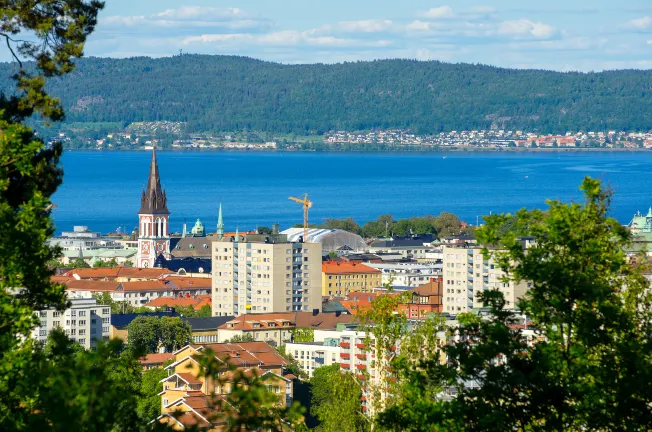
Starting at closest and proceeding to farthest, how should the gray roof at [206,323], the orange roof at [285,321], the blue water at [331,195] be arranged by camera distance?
the gray roof at [206,323] → the orange roof at [285,321] → the blue water at [331,195]

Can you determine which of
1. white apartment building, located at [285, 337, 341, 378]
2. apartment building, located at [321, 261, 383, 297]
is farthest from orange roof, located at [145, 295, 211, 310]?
white apartment building, located at [285, 337, 341, 378]

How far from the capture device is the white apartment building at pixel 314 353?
43.1 metres

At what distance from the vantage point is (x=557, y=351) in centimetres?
933

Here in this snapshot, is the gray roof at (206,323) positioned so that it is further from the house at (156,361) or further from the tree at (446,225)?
the tree at (446,225)

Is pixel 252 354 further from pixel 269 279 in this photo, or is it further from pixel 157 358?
pixel 269 279

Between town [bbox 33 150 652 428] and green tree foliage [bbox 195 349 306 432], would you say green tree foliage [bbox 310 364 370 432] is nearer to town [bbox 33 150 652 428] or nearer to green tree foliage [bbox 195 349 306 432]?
green tree foliage [bbox 195 349 306 432]

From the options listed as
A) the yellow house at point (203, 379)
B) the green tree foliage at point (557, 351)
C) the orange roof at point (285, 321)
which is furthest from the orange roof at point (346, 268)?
the green tree foliage at point (557, 351)

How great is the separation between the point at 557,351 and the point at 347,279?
198ft

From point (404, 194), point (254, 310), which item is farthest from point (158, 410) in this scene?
point (404, 194)

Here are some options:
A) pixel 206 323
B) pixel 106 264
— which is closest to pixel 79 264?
pixel 106 264

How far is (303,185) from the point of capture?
177000mm

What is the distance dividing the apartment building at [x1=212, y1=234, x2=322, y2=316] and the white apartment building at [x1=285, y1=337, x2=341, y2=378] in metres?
10.7

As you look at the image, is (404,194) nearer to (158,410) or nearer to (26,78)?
(158,410)

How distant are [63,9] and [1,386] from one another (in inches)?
190
